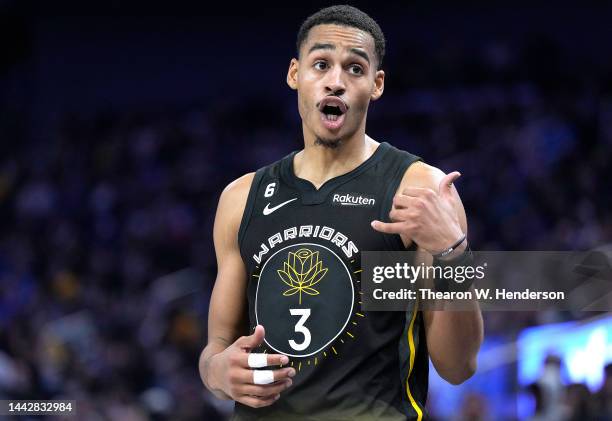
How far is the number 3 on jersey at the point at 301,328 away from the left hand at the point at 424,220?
430 millimetres

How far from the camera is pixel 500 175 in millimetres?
9406

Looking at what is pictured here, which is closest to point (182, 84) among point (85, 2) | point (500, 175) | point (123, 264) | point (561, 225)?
point (85, 2)

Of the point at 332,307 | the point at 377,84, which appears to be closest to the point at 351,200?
the point at 332,307

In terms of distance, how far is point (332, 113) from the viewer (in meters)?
3.39

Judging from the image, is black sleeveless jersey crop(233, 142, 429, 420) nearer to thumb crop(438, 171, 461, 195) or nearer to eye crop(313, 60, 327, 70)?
thumb crop(438, 171, 461, 195)

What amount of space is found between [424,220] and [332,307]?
481mm

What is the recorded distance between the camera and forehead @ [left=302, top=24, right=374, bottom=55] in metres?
3.39

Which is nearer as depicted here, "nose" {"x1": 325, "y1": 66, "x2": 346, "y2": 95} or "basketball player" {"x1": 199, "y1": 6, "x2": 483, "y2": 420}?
"basketball player" {"x1": 199, "y1": 6, "x2": 483, "y2": 420}

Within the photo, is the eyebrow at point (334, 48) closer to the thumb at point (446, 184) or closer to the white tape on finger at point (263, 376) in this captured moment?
the thumb at point (446, 184)

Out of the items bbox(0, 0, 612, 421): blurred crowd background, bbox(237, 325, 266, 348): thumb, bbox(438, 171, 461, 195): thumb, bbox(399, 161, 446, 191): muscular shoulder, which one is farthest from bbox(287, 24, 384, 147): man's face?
bbox(0, 0, 612, 421): blurred crowd background

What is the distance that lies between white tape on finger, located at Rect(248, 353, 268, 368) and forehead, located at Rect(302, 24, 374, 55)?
108 cm

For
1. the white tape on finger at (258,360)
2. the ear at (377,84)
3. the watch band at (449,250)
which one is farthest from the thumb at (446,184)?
the white tape on finger at (258,360)

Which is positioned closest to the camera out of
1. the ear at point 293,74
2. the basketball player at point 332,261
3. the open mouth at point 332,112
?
the basketball player at point 332,261

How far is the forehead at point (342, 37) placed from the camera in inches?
134
